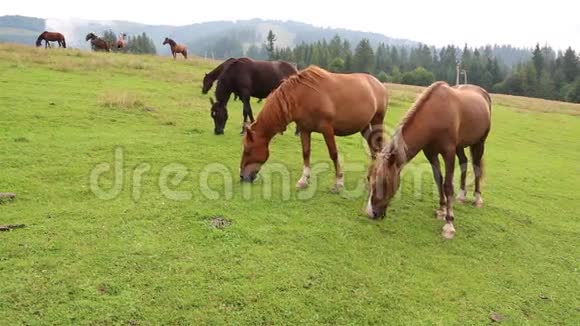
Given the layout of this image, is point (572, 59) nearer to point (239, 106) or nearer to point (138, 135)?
point (239, 106)

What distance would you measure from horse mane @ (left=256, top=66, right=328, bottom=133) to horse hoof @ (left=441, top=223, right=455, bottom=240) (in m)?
2.85

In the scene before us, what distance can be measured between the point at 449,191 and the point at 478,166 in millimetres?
1990

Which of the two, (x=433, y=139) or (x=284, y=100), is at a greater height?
(x=284, y=100)

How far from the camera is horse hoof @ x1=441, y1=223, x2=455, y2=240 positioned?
247 inches

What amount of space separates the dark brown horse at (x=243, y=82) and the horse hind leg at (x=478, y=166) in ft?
15.3

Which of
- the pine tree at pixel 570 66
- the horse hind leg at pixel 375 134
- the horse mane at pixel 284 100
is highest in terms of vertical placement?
the pine tree at pixel 570 66

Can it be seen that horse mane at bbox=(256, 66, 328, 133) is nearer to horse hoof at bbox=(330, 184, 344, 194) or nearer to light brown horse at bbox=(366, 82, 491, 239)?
horse hoof at bbox=(330, 184, 344, 194)

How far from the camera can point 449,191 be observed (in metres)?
6.40

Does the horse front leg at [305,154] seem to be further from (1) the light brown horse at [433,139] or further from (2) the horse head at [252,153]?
(1) the light brown horse at [433,139]

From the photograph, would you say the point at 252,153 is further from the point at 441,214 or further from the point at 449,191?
the point at 441,214

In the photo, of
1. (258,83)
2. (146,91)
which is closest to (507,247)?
(258,83)

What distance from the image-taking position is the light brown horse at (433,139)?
569 centimetres

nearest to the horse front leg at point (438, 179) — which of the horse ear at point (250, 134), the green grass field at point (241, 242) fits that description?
the green grass field at point (241, 242)

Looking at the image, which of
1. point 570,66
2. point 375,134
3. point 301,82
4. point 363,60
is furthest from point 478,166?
point 570,66
